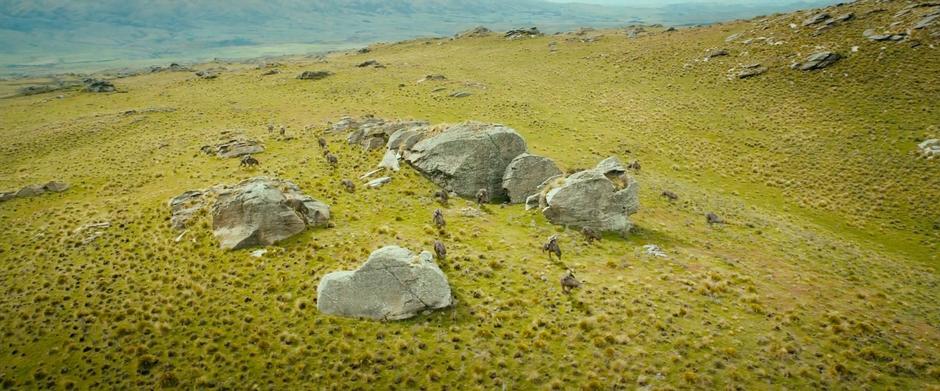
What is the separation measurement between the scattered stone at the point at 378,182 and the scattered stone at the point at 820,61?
74.4 metres

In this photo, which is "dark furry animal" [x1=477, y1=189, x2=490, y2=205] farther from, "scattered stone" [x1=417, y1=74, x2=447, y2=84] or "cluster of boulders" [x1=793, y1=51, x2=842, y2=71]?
"cluster of boulders" [x1=793, y1=51, x2=842, y2=71]

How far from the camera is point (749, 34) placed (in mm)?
93188

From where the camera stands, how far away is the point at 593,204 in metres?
33.8

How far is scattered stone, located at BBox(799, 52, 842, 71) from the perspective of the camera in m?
72.3

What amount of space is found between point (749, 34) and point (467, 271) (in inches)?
3834

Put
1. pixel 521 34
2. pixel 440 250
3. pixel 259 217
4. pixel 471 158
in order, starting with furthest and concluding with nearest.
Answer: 1. pixel 521 34
2. pixel 471 158
3. pixel 259 217
4. pixel 440 250

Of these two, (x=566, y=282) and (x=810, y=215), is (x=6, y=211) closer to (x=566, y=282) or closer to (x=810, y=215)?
(x=566, y=282)

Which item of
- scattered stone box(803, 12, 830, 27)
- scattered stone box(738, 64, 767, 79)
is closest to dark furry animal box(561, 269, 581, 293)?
scattered stone box(738, 64, 767, 79)

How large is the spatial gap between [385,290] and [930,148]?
63993 millimetres

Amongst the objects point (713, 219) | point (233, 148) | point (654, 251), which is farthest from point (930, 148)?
point (233, 148)

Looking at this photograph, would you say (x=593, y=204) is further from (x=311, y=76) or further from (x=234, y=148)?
(x=311, y=76)

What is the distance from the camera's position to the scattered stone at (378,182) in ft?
135

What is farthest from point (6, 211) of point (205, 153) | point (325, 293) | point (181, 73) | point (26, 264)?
point (181, 73)

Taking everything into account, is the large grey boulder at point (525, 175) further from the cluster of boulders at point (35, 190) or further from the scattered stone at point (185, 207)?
the cluster of boulders at point (35, 190)
